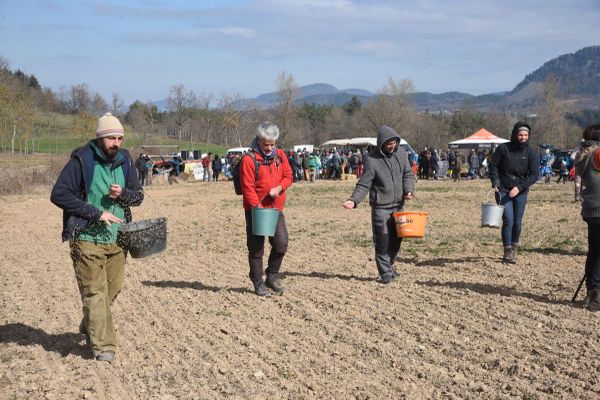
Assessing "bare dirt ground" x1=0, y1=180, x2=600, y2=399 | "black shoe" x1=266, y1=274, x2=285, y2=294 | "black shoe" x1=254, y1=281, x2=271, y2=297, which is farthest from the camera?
"black shoe" x1=266, y1=274, x2=285, y2=294

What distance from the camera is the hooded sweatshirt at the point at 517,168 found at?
888cm

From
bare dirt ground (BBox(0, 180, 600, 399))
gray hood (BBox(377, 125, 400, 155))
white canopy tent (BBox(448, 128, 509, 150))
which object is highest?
white canopy tent (BBox(448, 128, 509, 150))

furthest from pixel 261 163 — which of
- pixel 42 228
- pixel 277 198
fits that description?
pixel 42 228

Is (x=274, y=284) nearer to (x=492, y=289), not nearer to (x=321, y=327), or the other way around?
(x=321, y=327)

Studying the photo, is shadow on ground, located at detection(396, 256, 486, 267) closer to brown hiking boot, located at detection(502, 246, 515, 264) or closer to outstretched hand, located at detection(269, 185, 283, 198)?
brown hiking boot, located at detection(502, 246, 515, 264)

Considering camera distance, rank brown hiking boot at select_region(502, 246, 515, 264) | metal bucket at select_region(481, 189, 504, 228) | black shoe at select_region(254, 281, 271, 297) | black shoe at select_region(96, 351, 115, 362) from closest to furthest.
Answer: black shoe at select_region(96, 351, 115, 362)
black shoe at select_region(254, 281, 271, 297)
metal bucket at select_region(481, 189, 504, 228)
brown hiking boot at select_region(502, 246, 515, 264)

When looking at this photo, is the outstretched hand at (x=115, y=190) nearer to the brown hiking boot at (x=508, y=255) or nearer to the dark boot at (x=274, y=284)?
the dark boot at (x=274, y=284)

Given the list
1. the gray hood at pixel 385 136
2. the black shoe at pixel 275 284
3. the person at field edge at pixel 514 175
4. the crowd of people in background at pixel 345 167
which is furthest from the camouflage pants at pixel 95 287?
the crowd of people in background at pixel 345 167

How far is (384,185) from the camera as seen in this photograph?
7598 mm

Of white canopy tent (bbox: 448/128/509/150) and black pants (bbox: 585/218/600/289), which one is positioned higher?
white canopy tent (bbox: 448/128/509/150)

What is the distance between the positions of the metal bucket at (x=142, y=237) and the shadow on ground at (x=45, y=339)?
95 cm

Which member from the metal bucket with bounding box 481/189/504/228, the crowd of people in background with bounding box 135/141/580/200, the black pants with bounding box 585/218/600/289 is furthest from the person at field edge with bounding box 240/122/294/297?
the crowd of people in background with bounding box 135/141/580/200

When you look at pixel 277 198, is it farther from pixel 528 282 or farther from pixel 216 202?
pixel 216 202

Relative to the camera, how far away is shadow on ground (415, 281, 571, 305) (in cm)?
696
